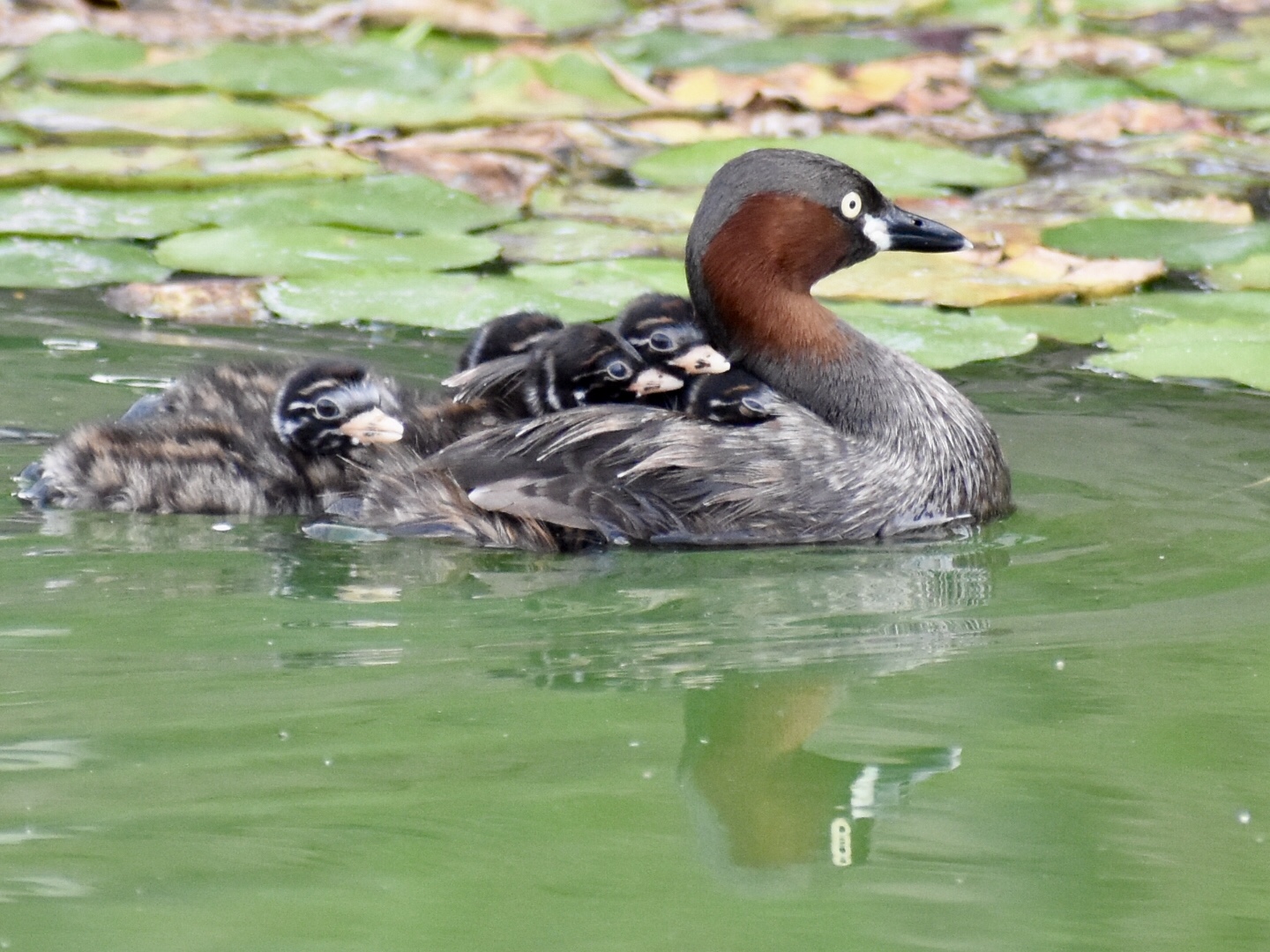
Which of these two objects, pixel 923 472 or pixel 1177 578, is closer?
pixel 1177 578

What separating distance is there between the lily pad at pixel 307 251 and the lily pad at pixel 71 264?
0.12 metres

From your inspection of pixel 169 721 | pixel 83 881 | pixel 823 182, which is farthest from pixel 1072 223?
pixel 83 881

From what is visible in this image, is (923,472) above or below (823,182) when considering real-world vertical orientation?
Answer: below

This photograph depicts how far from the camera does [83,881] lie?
2764 millimetres

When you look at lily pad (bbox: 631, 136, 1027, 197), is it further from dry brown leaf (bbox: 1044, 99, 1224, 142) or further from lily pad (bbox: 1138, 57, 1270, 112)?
lily pad (bbox: 1138, 57, 1270, 112)

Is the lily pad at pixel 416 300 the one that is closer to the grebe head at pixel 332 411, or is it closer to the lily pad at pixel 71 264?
the lily pad at pixel 71 264

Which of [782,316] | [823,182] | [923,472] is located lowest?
[923,472]

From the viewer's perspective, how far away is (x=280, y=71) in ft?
32.5

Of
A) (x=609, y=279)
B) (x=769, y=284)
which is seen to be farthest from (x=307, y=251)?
(x=769, y=284)

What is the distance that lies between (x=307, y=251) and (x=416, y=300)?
28.3 inches

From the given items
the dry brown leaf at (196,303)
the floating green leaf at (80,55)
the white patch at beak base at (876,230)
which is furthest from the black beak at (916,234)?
the floating green leaf at (80,55)

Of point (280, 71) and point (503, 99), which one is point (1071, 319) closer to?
point (503, 99)

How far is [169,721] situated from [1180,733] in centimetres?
173

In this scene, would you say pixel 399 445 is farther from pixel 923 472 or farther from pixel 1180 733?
pixel 1180 733
